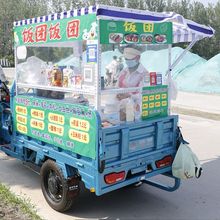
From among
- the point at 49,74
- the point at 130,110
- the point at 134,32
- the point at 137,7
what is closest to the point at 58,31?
the point at 49,74

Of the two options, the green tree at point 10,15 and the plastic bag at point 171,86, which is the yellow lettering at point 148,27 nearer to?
the plastic bag at point 171,86

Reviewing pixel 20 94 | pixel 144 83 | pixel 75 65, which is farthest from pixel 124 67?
pixel 20 94

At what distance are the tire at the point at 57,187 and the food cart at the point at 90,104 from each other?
0.04 ft

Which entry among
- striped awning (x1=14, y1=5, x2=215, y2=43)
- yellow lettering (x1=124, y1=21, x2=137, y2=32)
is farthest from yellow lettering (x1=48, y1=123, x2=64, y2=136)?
yellow lettering (x1=124, y1=21, x2=137, y2=32)

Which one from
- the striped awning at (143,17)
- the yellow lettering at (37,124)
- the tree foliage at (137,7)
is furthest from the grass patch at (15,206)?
the tree foliage at (137,7)

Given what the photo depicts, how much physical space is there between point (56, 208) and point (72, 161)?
0.66 meters

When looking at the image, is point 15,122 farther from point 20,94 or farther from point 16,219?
point 16,219

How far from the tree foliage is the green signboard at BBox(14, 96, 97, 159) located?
29289 millimetres

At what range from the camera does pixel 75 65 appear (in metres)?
4.84

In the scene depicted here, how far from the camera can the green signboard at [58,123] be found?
3836 mm

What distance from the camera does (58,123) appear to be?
4.29 metres

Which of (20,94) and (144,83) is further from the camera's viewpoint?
(20,94)

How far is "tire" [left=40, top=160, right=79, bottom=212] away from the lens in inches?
161

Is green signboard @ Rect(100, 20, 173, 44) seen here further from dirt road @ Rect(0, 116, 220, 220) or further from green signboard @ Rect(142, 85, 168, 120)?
dirt road @ Rect(0, 116, 220, 220)
